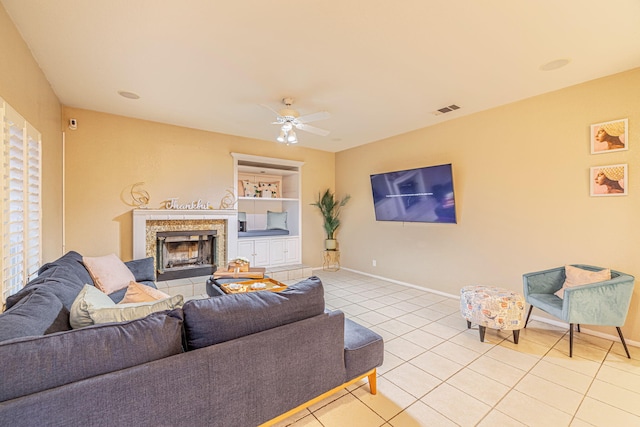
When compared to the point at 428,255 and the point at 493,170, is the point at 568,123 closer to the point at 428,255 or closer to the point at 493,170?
the point at 493,170

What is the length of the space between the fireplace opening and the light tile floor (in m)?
3.13

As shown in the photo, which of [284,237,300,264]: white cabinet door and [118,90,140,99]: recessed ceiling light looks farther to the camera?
[284,237,300,264]: white cabinet door

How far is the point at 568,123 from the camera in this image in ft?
10.3

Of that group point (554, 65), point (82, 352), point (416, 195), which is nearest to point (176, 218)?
point (82, 352)

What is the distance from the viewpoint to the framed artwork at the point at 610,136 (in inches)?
110

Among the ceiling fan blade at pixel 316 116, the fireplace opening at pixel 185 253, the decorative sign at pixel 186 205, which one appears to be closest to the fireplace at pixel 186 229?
the fireplace opening at pixel 185 253

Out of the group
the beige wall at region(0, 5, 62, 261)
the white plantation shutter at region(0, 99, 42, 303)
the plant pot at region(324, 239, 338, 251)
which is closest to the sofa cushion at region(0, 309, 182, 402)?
the white plantation shutter at region(0, 99, 42, 303)

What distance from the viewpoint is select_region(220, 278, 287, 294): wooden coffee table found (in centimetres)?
296

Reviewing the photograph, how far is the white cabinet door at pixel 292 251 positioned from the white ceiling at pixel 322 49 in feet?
9.68

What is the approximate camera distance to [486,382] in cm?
220

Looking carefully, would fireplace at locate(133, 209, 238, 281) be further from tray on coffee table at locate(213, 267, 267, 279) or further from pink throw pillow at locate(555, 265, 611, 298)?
pink throw pillow at locate(555, 265, 611, 298)

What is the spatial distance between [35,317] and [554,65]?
4.32 meters

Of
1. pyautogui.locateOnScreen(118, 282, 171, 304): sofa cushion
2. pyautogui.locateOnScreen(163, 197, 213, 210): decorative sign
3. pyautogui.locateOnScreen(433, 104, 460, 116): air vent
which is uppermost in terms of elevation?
pyautogui.locateOnScreen(433, 104, 460, 116): air vent

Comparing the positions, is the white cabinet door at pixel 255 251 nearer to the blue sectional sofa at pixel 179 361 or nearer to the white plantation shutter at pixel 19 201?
the white plantation shutter at pixel 19 201
